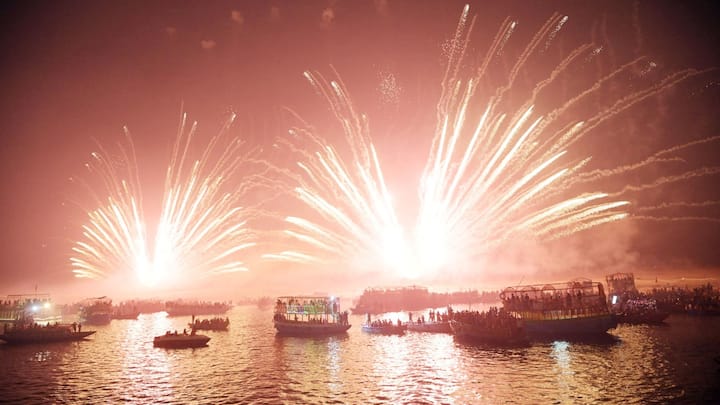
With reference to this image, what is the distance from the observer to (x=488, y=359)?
129 feet

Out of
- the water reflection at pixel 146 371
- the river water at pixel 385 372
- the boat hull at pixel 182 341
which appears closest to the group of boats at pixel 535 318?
the river water at pixel 385 372

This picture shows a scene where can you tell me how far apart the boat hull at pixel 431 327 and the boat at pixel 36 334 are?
165 feet

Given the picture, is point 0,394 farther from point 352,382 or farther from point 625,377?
point 625,377

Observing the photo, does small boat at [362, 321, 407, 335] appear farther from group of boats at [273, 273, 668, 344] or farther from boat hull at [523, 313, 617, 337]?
boat hull at [523, 313, 617, 337]

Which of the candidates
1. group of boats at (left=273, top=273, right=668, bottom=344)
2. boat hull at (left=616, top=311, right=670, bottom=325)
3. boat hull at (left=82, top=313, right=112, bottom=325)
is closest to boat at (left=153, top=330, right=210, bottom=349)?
group of boats at (left=273, top=273, right=668, bottom=344)

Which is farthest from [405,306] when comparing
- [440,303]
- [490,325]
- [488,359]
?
[488,359]

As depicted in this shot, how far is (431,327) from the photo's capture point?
64.8 meters

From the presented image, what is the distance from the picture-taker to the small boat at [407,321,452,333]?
63000 millimetres

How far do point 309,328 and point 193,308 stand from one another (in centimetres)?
9558

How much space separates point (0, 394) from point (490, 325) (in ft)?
151

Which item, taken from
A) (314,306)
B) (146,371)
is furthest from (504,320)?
(146,371)

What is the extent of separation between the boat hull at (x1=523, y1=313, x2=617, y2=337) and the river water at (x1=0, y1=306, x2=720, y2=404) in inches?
60.0

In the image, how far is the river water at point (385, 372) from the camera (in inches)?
1112

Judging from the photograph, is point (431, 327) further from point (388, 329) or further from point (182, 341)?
point (182, 341)
